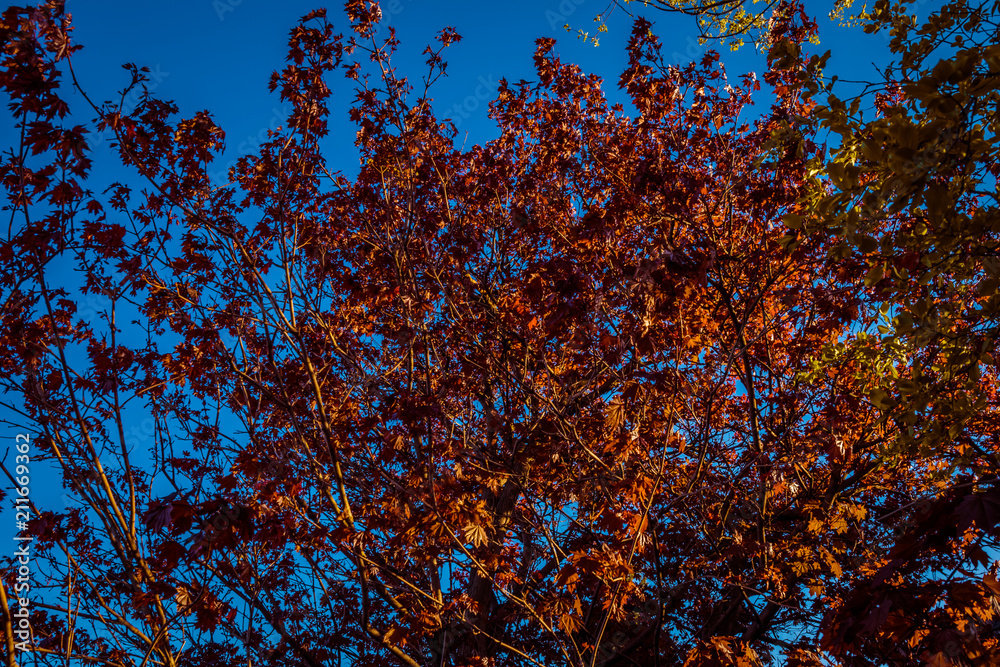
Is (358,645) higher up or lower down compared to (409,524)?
lower down

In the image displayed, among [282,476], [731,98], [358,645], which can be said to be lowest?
[358,645]

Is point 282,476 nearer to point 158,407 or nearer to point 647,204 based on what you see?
point 158,407

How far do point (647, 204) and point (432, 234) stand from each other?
2792 mm

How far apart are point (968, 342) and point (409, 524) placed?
3.79m

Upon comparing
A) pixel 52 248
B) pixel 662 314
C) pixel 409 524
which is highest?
pixel 662 314

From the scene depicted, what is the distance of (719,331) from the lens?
6.00m

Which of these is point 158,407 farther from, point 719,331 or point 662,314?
point 719,331

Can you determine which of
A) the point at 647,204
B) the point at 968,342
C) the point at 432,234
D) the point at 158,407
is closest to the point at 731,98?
the point at 647,204

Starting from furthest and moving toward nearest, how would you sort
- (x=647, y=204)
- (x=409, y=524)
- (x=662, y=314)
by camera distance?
(x=647, y=204) → (x=662, y=314) → (x=409, y=524)

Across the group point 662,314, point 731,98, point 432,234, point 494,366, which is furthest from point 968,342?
point 432,234

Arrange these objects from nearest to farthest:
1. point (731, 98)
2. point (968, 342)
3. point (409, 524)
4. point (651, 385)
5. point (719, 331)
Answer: point (968, 342)
point (409, 524)
point (651, 385)
point (719, 331)
point (731, 98)

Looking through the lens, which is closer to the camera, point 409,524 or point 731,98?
point 409,524

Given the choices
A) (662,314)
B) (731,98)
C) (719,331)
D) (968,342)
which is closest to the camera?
(968,342)

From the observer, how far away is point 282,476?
16.4ft
